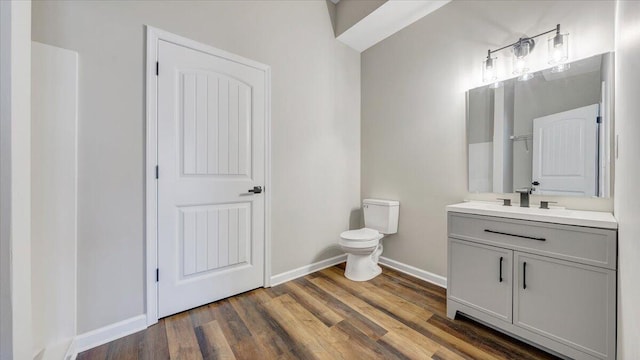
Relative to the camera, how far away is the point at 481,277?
1582 mm

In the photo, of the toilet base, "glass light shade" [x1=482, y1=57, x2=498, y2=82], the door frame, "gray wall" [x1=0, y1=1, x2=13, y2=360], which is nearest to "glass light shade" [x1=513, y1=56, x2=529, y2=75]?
"glass light shade" [x1=482, y1=57, x2=498, y2=82]

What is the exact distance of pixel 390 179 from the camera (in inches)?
104

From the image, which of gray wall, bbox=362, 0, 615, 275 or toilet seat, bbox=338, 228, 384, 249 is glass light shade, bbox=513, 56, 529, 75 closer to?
gray wall, bbox=362, 0, 615, 275

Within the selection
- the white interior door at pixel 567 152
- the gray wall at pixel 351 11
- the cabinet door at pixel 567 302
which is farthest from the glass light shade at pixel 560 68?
the gray wall at pixel 351 11

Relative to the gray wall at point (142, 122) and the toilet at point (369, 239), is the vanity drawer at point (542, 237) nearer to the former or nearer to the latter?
the toilet at point (369, 239)

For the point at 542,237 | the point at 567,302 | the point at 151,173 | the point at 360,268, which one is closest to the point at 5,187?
the point at 151,173

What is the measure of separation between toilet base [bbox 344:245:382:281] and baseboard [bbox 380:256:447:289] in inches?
11.6

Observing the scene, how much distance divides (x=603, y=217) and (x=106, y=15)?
2989 mm

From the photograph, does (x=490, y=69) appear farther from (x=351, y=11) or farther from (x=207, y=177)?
(x=207, y=177)

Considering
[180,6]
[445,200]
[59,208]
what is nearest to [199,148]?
[59,208]

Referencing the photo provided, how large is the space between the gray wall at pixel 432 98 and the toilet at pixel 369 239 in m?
0.14

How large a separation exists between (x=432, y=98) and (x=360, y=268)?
5.66 feet

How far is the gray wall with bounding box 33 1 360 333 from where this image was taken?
144 cm

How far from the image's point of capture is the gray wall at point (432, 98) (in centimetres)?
166
